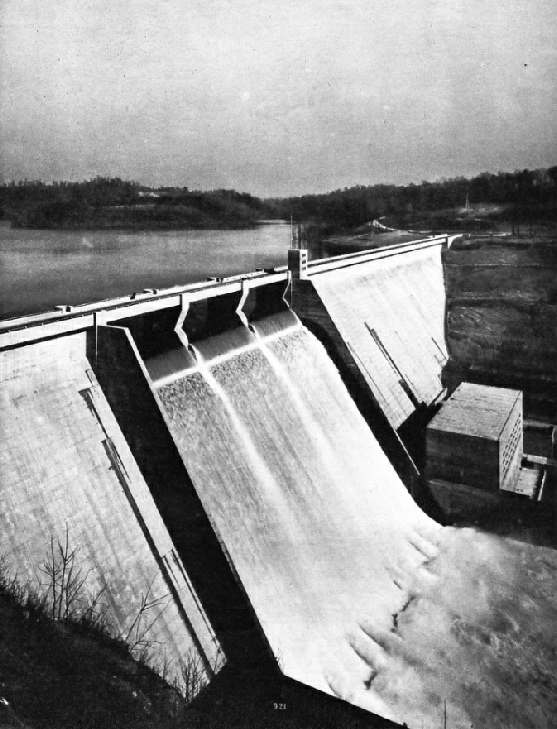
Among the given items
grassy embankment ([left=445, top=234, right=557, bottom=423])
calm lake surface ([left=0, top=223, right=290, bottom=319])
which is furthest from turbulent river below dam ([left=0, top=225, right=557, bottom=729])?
grassy embankment ([left=445, top=234, right=557, bottom=423])

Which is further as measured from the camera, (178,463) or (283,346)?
(283,346)

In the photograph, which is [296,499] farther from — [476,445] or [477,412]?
[477,412]

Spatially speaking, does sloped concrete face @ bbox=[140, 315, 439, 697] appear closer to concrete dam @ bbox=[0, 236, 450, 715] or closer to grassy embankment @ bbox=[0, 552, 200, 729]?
concrete dam @ bbox=[0, 236, 450, 715]

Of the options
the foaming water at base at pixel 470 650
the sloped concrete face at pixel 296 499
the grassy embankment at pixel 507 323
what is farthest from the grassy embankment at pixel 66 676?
the grassy embankment at pixel 507 323

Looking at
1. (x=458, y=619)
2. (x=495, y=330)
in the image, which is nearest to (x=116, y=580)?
(x=458, y=619)

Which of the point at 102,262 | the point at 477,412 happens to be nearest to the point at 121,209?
the point at 102,262

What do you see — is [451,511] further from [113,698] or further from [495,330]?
[495,330]
